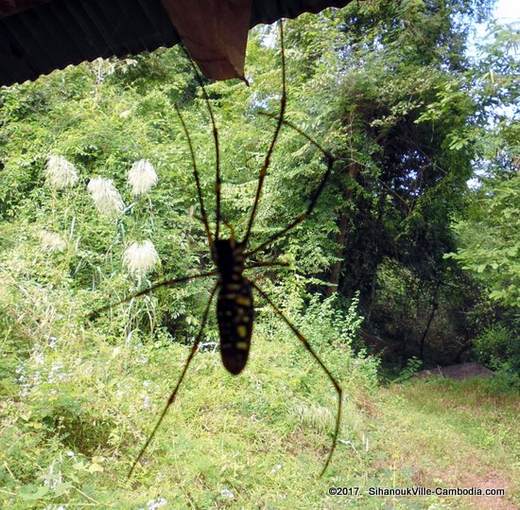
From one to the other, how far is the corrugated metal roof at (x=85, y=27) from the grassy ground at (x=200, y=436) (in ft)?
6.24

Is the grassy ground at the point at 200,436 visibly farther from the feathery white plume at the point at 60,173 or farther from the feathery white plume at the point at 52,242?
the feathery white plume at the point at 60,173

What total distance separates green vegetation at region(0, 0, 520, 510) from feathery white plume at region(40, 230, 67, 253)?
44 millimetres

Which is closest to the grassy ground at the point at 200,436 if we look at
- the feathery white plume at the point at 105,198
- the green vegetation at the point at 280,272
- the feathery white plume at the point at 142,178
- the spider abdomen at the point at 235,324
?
the green vegetation at the point at 280,272

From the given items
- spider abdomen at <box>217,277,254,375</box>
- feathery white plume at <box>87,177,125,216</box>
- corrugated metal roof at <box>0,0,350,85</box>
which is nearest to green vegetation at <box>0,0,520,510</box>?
feathery white plume at <box>87,177,125,216</box>

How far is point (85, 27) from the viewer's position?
1214mm

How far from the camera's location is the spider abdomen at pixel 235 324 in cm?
80

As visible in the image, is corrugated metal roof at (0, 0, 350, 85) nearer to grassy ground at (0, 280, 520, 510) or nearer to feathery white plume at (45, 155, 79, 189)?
grassy ground at (0, 280, 520, 510)

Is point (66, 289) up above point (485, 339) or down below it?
above

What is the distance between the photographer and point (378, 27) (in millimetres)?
8062

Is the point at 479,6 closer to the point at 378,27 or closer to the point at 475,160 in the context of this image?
the point at 378,27

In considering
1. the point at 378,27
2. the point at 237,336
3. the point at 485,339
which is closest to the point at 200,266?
the point at 378,27

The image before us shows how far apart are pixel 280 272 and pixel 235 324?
6954 millimetres

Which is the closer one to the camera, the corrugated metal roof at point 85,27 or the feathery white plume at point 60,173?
the corrugated metal roof at point 85,27

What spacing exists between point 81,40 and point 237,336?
83 centimetres
